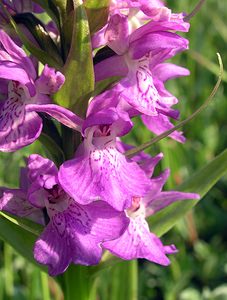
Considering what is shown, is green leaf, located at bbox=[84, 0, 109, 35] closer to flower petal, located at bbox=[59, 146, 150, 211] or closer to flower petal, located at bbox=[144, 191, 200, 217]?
flower petal, located at bbox=[59, 146, 150, 211]

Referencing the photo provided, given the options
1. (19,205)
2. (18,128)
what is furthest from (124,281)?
(18,128)

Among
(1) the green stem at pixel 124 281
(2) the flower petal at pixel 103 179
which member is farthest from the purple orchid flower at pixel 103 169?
(1) the green stem at pixel 124 281

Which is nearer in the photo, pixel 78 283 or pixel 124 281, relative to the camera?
pixel 78 283

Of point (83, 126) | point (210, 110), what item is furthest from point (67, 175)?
point (210, 110)

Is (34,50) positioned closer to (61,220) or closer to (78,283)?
(61,220)

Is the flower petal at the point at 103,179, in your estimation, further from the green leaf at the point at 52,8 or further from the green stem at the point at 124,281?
the green stem at the point at 124,281

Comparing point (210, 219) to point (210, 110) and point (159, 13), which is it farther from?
point (159, 13)
